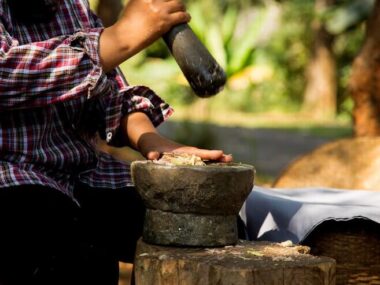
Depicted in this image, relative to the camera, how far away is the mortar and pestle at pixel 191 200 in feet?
7.98

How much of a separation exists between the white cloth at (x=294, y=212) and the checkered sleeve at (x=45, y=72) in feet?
2.68

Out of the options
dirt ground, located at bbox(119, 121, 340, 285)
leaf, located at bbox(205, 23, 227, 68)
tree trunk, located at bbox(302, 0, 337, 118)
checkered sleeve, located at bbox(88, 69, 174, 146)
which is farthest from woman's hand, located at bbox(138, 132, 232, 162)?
leaf, located at bbox(205, 23, 227, 68)

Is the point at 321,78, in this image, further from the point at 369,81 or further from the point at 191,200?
the point at 191,200

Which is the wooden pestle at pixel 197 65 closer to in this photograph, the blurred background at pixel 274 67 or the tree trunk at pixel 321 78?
the blurred background at pixel 274 67

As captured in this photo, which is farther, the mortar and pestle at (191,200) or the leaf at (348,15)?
the leaf at (348,15)

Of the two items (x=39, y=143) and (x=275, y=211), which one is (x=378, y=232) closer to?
(x=275, y=211)

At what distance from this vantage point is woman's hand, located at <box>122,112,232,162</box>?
8.79ft

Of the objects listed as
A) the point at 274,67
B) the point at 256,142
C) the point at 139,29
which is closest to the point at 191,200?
the point at 139,29

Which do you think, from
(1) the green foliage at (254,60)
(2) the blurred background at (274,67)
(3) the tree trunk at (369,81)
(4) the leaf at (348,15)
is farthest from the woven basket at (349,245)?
(1) the green foliage at (254,60)

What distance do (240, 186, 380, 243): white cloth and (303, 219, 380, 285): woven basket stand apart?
0.12 feet

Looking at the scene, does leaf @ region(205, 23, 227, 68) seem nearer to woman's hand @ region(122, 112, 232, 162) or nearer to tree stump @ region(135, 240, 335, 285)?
woman's hand @ region(122, 112, 232, 162)

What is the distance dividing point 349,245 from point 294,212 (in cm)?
20

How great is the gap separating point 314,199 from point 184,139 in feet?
22.5

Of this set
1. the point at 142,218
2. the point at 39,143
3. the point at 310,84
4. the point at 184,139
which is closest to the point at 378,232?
the point at 142,218
